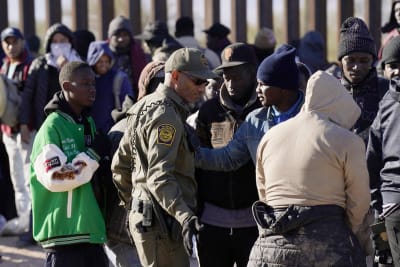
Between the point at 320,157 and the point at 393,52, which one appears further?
the point at 393,52

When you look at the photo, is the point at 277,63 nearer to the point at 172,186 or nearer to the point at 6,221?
the point at 172,186

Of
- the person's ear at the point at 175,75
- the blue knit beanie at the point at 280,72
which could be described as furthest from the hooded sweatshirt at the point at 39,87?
the blue knit beanie at the point at 280,72

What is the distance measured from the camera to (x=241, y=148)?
6180mm

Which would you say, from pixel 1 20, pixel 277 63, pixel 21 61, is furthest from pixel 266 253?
pixel 1 20

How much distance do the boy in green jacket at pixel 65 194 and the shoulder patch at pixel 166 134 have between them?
639mm

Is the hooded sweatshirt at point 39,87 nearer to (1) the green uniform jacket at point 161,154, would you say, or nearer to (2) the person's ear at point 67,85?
(2) the person's ear at point 67,85

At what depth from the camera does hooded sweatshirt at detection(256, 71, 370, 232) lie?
5.15 m

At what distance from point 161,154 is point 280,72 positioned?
83cm

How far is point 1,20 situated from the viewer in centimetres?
1272

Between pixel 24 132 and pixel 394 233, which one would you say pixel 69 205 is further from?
pixel 24 132

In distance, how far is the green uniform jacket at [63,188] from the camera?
19.9ft

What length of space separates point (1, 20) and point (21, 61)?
2.81 meters

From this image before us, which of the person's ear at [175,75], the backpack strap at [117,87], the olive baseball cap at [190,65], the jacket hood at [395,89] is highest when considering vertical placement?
the olive baseball cap at [190,65]

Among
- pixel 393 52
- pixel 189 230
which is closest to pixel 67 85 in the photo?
pixel 189 230
